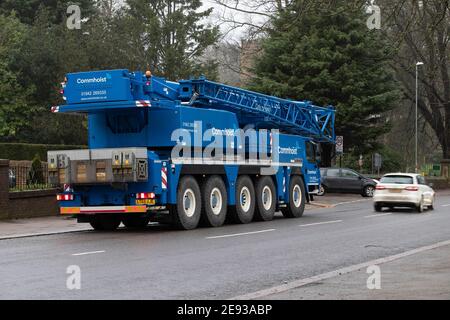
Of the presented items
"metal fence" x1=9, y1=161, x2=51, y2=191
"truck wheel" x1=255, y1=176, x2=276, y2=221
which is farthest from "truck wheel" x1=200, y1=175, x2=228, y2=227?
"metal fence" x1=9, y1=161, x2=51, y2=191

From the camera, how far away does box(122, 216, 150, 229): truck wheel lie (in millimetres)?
20578

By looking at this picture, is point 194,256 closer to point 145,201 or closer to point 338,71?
point 145,201

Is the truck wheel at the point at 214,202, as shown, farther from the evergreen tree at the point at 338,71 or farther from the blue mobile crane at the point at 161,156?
the evergreen tree at the point at 338,71

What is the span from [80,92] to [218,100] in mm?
4126

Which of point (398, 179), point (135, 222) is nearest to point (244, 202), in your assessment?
point (135, 222)

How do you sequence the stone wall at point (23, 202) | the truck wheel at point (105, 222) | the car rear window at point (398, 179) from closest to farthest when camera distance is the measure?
the truck wheel at point (105, 222) < the stone wall at point (23, 202) < the car rear window at point (398, 179)

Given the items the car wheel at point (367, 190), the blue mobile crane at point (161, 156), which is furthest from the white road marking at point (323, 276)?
the car wheel at point (367, 190)

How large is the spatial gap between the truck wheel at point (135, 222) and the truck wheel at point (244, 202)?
101 inches

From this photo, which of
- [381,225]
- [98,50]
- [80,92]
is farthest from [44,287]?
[98,50]

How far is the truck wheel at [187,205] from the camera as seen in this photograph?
18.8 metres

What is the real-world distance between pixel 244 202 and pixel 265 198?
139 centimetres

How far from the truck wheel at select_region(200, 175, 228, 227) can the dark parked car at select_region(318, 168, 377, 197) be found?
21.2 meters

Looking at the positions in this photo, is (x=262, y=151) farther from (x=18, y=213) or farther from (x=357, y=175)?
(x=357, y=175)

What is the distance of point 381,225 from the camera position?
21.0 metres
